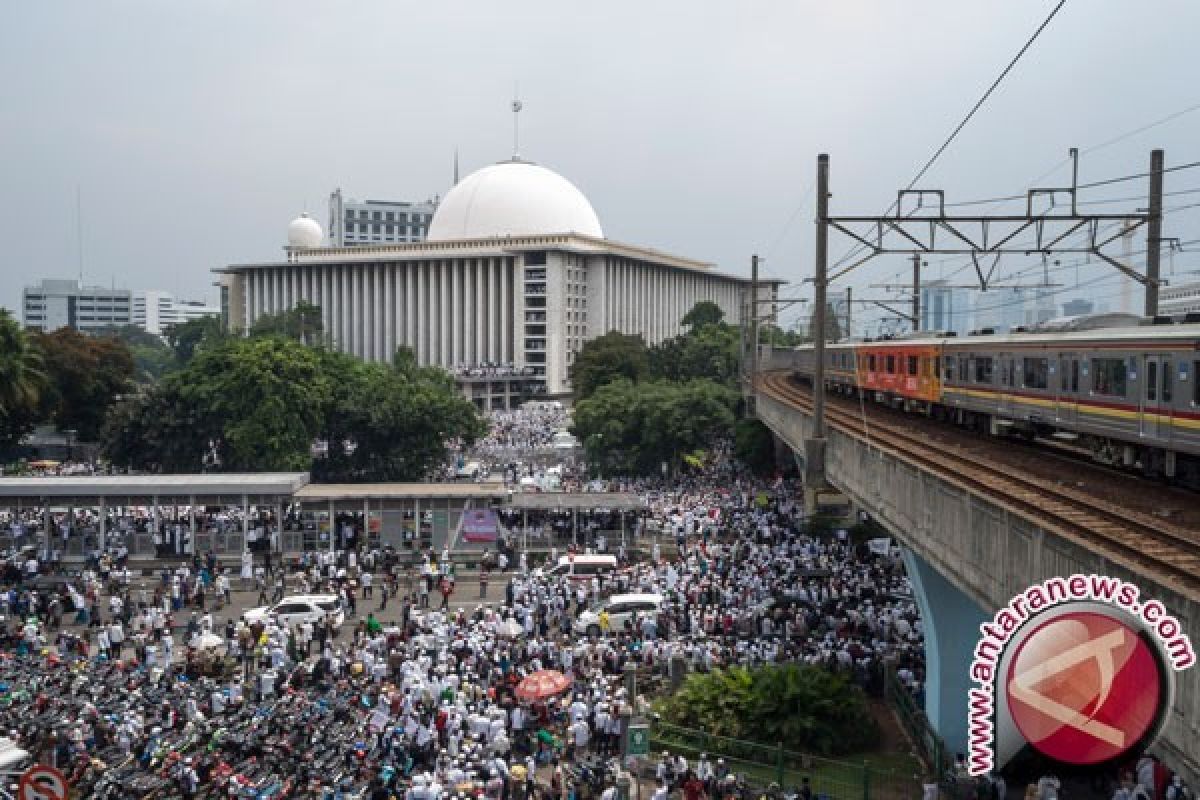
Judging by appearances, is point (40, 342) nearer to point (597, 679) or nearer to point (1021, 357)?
point (597, 679)

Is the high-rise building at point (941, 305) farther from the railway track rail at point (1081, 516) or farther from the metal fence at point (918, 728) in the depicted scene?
the railway track rail at point (1081, 516)

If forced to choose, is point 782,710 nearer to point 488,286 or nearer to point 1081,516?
point 1081,516

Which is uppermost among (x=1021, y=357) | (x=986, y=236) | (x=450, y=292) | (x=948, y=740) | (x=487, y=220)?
(x=487, y=220)

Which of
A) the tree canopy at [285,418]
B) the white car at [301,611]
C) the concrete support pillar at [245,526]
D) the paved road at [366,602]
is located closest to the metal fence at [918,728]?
the paved road at [366,602]

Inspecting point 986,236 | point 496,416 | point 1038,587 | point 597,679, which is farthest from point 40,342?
point 1038,587

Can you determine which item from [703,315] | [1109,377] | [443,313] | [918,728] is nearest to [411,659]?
[918,728]

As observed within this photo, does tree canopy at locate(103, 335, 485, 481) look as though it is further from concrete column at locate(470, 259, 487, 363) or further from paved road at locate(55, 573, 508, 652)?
concrete column at locate(470, 259, 487, 363)

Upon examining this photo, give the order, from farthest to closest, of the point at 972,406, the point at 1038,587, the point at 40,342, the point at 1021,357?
the point at 40,342
the point at 972,406
the point at 1021,357
the point at 1038,587
